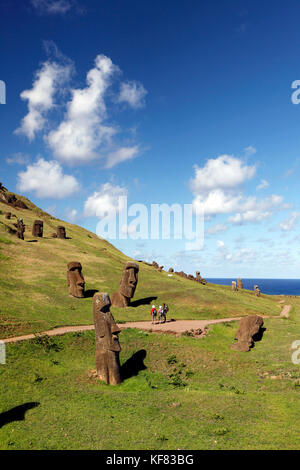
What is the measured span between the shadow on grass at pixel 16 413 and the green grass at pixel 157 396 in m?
0.30

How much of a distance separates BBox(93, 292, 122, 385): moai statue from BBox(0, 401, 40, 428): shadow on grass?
5156 mm

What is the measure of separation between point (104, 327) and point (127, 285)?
2007 centimetres

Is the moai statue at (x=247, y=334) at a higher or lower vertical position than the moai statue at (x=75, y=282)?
lower

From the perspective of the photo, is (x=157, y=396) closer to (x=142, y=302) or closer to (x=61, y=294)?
(x=142, y=302)

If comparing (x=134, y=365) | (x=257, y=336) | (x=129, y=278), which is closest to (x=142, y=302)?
(x=129, y=278)

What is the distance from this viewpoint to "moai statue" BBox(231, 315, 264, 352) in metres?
29.2

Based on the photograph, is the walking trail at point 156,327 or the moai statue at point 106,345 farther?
the walking trail at point 156,327

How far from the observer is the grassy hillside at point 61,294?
33.3 m

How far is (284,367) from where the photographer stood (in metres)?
23.9

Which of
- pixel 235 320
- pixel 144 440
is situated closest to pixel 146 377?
pixel 144 440

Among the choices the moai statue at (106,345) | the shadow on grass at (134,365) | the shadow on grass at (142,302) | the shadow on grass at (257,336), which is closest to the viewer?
the moai statue at (106,345)

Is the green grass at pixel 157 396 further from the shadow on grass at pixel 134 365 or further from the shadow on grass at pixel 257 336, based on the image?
the shadow on grass at pixel 257 336

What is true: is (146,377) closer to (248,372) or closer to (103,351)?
(103,351)

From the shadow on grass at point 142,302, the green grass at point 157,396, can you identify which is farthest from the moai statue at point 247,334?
the shadow on grass at point 142,302
